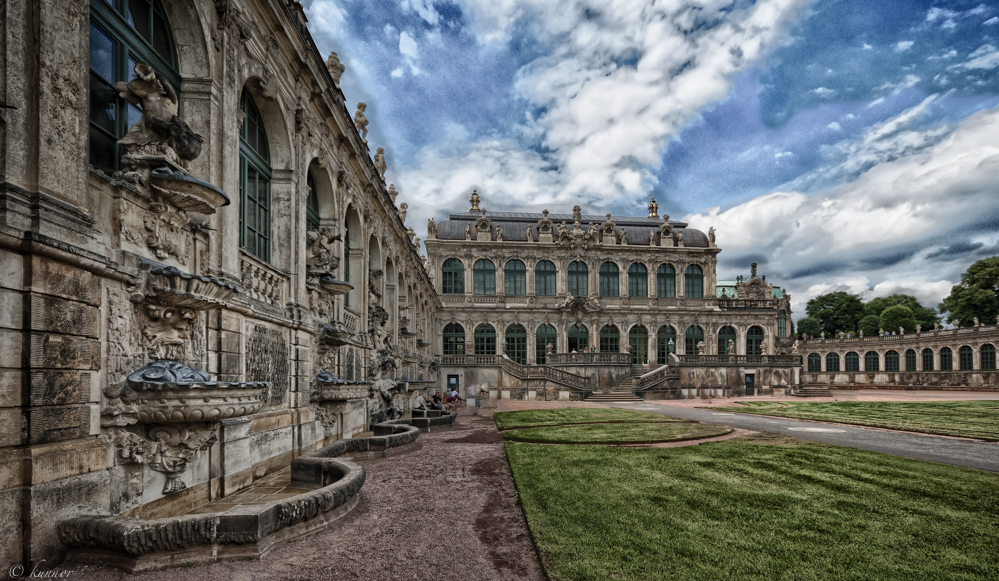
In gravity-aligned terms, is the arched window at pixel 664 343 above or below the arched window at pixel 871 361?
above

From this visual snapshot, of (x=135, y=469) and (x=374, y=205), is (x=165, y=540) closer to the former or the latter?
(x=135, y=469)

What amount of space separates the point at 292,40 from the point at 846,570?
41.4 feet

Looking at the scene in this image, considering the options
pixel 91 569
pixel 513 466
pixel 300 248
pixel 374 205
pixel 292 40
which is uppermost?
pixel 292 40

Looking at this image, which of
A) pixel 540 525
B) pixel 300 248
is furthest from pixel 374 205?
pixel 540 525


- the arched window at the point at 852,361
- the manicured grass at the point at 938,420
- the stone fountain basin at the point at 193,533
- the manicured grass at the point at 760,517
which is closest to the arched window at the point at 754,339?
the arched window at the point at 852,361

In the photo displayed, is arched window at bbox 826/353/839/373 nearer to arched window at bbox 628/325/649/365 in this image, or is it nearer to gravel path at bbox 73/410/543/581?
arched window at bbox 628/325/649/365

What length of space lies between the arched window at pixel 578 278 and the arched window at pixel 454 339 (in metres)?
11.4

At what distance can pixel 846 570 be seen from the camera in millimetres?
5023

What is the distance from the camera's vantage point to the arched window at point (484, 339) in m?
47.7

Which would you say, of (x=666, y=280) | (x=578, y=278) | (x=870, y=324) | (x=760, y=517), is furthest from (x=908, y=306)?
(x=760, y=517)

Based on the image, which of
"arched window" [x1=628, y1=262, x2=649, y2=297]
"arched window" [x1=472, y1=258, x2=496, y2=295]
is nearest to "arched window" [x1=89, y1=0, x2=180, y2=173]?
"arched window" [x1=472, y1=258, x2=496, y2=295]

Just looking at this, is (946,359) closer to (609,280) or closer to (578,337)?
(609,280)

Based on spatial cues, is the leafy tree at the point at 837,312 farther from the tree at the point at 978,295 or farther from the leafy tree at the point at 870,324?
the tree at the point at 978,295

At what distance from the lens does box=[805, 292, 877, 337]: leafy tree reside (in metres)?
81.9
